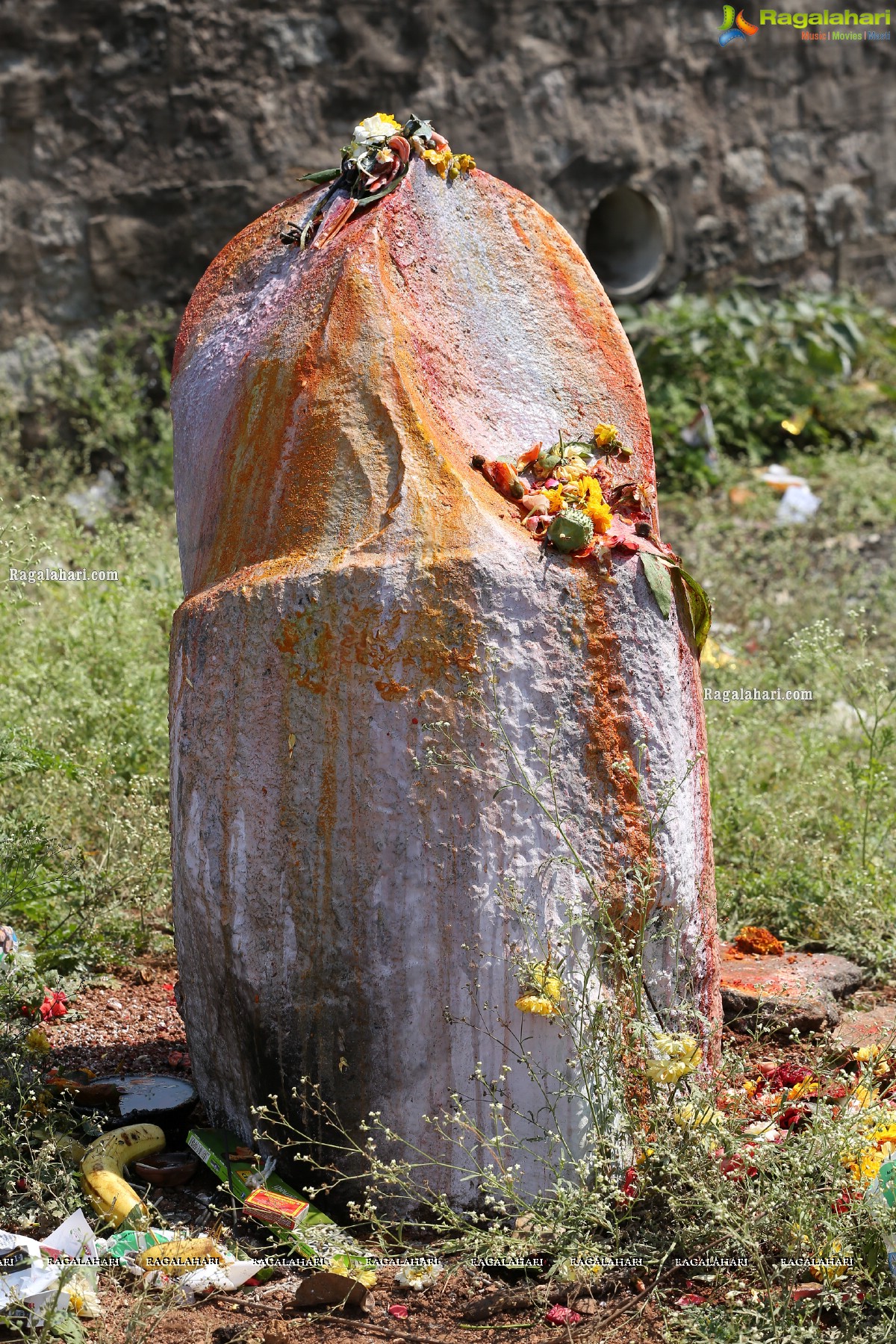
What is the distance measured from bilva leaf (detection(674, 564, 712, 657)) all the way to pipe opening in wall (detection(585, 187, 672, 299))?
16.3ft

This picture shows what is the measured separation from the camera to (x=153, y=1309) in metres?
1.91

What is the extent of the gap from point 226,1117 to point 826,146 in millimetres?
6981

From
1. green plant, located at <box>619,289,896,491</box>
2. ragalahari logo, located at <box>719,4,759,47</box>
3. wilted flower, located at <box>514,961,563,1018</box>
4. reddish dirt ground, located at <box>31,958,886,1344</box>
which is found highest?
ragalahari logo, located at <box>719,4,759,47</box>

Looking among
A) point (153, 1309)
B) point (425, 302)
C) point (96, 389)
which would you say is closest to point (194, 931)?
point (153, 1309)

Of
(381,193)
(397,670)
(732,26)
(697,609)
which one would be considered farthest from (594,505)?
(732,26)

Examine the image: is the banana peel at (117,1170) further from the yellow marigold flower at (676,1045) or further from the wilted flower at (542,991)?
the yellow marigold flower at (676,1045)

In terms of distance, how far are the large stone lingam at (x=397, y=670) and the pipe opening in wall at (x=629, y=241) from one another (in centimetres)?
485

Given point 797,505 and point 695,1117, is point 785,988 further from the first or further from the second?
point 797,505

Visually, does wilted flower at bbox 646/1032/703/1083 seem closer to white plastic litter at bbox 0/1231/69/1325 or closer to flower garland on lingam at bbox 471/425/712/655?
flower garland on lingam at bbox 471/425/712/655

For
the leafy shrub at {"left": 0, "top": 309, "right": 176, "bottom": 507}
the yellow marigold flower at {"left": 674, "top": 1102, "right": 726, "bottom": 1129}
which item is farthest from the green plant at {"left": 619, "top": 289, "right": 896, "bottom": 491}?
the yellow marigold flower at {"left": 674, "top": 1102, "right": 726, "bottom": 1129}

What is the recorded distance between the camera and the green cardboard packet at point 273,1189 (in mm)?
2070

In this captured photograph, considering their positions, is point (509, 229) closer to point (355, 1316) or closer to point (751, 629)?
point (355, 1316)

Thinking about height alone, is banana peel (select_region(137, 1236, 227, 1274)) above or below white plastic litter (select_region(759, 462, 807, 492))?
below

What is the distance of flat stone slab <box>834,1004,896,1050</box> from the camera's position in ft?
9.00
